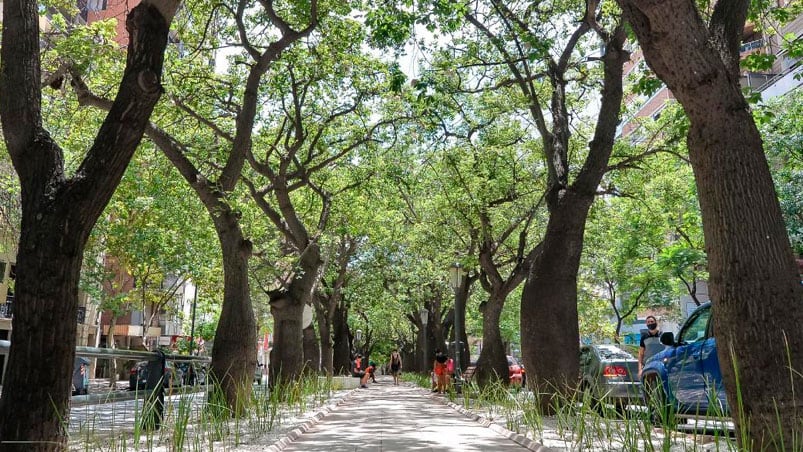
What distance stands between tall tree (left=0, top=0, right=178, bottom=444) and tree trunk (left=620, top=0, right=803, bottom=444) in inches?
188

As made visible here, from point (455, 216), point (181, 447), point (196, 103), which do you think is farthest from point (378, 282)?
point (181, 447)

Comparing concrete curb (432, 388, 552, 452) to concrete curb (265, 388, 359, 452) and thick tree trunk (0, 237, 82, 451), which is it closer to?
concrete curb (265, 388, 359, 452)

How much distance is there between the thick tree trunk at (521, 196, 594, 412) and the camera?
1116 cm

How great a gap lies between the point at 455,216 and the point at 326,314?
34.1 feet

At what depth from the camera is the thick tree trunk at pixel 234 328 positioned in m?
11.5

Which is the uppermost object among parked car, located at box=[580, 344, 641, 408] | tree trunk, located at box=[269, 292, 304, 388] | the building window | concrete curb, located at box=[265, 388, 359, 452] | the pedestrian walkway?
the building window

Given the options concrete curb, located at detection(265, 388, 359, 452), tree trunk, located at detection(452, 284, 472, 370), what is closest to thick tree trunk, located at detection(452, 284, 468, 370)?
tree trunk, located at detection(452, 284, 472, 370)

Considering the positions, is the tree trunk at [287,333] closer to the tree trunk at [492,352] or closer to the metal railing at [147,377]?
the metal railing at [147,377]

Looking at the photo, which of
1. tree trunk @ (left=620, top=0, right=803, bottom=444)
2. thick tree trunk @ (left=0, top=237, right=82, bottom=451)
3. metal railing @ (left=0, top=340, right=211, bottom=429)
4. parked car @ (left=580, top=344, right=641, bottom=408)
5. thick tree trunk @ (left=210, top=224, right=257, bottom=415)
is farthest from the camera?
parked car @ (left=580, top=344, right=641, bottom=408)

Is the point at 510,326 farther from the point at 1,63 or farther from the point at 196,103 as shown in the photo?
the point at 1,63

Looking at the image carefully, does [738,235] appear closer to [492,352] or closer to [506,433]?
[506,433]

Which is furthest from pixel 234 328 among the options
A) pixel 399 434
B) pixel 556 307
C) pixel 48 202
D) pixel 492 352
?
pixel 492 352

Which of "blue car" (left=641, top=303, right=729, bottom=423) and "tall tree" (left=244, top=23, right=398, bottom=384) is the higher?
"tall tree" (left=244, top=23, right=398, bottom=384)

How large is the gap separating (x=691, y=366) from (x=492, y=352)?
39.6 feet
